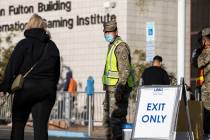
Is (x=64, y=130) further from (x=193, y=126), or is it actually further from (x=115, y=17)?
(x=193, y=126)

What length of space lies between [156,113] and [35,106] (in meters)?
1.98

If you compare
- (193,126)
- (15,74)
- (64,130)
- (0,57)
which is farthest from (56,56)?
(0,57)

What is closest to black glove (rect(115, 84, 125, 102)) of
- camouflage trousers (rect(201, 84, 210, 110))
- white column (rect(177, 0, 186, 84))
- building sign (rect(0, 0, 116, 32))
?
camouflage trousers (rect(201, 84, 210, 110))

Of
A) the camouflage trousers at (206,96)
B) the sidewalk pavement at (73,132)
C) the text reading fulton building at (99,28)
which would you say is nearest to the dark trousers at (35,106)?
the camouflage trousers at (206,96)

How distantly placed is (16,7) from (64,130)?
28.4ft

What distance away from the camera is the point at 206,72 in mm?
12164

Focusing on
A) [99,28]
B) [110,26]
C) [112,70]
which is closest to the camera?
[112,70]

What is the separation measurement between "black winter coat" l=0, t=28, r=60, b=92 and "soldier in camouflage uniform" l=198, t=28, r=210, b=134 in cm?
276

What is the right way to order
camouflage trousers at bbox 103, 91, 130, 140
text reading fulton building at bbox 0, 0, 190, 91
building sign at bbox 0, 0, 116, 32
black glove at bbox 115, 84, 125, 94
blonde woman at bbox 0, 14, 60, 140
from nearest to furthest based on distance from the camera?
blonde woman at bbox 0, 14, 60, 140, black glove at bbox 115, 84, 125, 94, camouflage trousers at bbox 103, 91, 130, 140, text reading fulton building at bbox 0, 0, 190, 91, building sign at bbox 0, 0, 116, 32

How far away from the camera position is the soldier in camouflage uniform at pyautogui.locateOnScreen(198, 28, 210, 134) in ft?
39.4

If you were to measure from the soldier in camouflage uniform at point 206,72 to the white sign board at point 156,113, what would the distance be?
891mm

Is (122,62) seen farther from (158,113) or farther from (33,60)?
(33,60)

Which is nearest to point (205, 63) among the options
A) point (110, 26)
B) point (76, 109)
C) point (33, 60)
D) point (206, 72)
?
point (206, 72)

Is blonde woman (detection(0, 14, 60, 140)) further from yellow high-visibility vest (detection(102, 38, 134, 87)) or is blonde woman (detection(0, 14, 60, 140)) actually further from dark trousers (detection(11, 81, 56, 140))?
yellow high-visibility vest (detection(102, 38, 134, 87))
